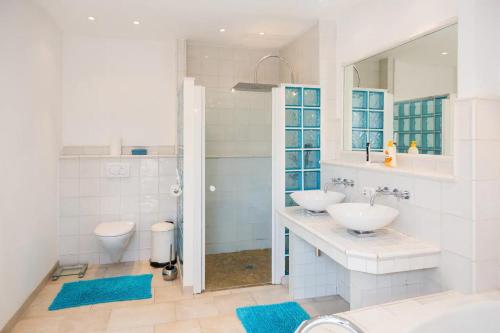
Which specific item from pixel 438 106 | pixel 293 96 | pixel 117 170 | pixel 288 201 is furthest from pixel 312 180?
pixel 117 170

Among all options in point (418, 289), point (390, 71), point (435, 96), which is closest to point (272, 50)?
point (390, 71)

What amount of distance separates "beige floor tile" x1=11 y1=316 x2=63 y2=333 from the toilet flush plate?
5.30 feet

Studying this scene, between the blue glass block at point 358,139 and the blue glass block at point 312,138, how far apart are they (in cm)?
37

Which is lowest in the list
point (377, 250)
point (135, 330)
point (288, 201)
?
point (135, 330)

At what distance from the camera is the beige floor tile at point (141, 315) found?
2641mm

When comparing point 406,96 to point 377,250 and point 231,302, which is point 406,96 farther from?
point 231,302

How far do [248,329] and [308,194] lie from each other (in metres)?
1.18

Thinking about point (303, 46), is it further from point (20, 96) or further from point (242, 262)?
point (20, 96)

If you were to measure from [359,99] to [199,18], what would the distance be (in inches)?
67.2

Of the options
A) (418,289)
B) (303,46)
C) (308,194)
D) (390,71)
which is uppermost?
(303,46)

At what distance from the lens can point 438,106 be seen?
2279mm

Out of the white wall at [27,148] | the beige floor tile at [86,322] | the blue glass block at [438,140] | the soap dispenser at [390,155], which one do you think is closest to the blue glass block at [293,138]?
the soap dispenser at [390,155]

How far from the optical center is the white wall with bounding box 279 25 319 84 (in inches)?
137

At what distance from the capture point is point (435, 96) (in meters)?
2.29
